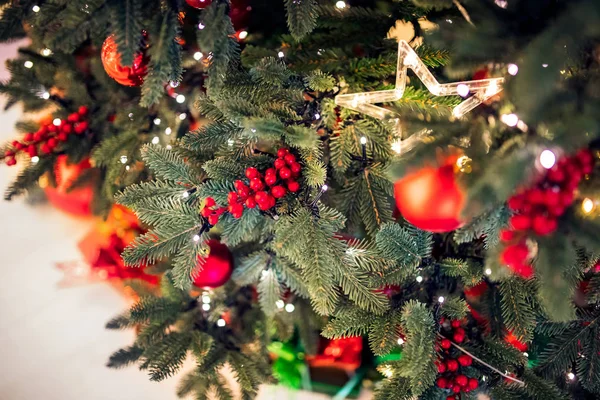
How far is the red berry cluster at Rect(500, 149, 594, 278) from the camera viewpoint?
1.29 ft

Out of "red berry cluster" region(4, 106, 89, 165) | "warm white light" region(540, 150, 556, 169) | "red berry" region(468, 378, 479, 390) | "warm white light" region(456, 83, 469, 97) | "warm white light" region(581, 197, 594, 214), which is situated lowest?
"red berry" region(468, 378, 479, 390)

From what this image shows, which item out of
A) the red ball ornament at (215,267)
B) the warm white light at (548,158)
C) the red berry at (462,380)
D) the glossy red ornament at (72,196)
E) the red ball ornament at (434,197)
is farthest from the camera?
the glossy red ornament at (72,196)

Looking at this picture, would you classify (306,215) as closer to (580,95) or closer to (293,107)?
(293,107)

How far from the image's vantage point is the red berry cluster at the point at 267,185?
1.94ft

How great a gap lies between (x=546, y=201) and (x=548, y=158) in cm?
4

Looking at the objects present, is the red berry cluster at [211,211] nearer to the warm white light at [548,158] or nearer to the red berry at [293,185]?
the red berry at [293,185]

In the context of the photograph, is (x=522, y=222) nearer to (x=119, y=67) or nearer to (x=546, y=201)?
(x=546, y=201)

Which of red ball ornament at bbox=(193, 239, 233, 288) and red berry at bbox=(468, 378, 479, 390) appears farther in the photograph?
red ball ornament at bbox=(193, 239, 233, 288)

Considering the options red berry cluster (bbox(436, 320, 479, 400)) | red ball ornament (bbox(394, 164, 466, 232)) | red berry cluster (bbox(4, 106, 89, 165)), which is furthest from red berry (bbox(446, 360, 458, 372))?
red berry cluster (bbox(4, 106, 89, 165))

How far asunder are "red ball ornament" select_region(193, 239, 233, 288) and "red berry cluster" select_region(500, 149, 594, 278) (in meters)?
0.53

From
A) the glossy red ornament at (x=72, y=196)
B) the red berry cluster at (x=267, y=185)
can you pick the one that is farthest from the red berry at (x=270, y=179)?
the glossy red ornament at (x=72, y=196)

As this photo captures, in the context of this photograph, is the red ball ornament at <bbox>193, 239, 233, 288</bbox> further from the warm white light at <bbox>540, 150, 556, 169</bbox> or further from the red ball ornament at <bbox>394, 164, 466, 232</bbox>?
the warm white light at <bbox>540, 150, 556, 169</bbox>

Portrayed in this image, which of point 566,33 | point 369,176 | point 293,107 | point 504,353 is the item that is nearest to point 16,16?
point 293,107

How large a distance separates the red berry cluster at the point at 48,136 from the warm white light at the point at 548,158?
2.91 ft
